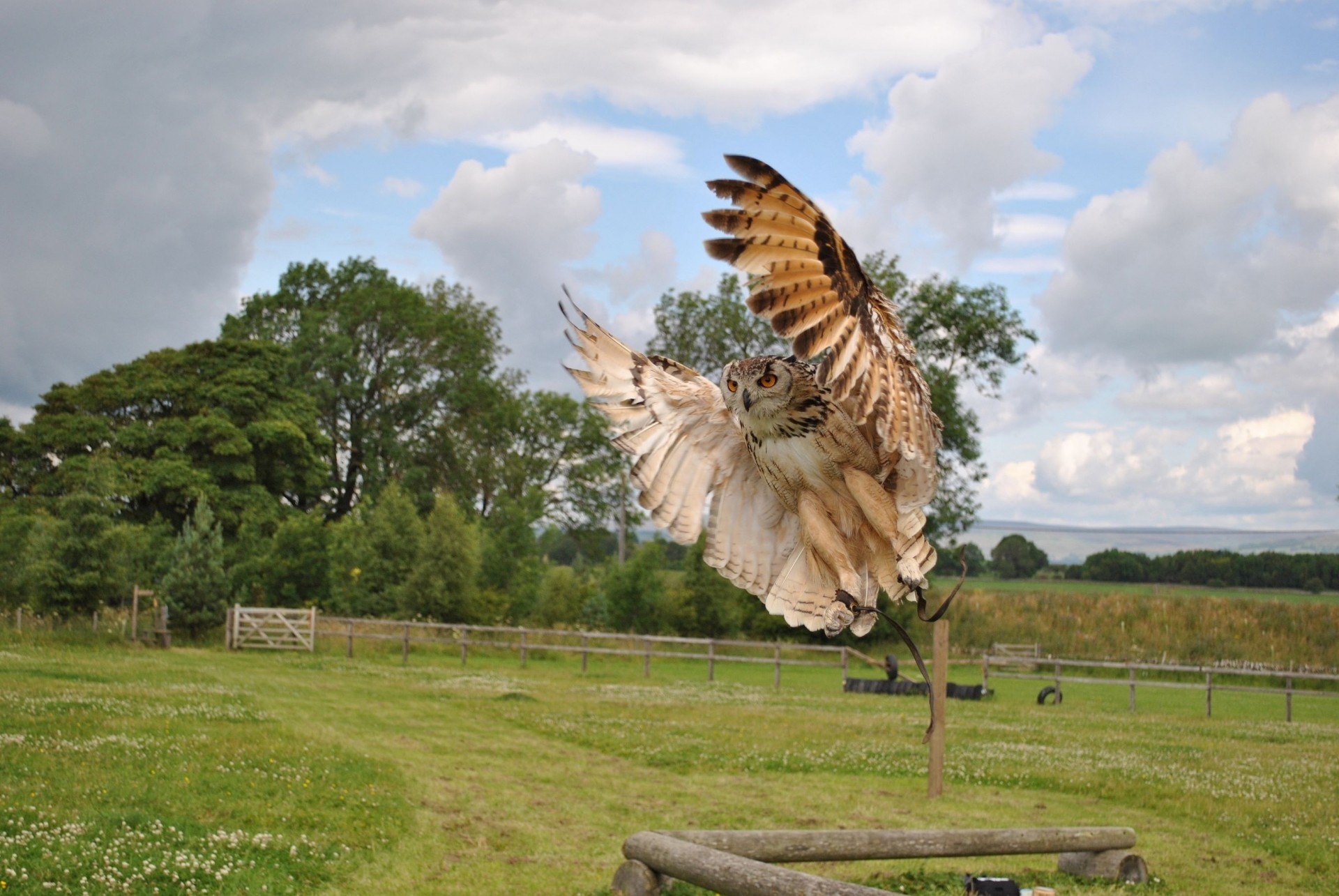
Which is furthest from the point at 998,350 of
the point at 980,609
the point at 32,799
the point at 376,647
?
the point at 32,799

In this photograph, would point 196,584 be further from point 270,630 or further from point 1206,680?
point 1206,680

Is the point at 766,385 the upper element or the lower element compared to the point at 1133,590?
upper

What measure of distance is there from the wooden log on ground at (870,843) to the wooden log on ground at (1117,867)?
658 millimetres

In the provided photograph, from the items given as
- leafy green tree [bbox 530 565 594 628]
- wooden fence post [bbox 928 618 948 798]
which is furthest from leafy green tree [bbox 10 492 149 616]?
wooden fence post [bbox 928 618 948 798]

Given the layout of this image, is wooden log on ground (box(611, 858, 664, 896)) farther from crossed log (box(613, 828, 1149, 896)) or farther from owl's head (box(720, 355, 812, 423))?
owl's head (box(720, 355, 812, 423))

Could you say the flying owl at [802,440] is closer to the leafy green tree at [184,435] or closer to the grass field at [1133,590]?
the leafy green tree at [184,435]

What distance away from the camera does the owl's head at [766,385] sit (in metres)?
2.98

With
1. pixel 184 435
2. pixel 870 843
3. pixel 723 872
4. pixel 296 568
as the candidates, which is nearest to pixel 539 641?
pixel 296 568

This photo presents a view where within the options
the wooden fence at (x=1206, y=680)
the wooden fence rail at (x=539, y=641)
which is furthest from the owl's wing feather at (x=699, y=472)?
the wooden fence rail at (x=539, y=641)

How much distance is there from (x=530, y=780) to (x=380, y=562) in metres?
18.9

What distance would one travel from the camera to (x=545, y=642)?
29.8m

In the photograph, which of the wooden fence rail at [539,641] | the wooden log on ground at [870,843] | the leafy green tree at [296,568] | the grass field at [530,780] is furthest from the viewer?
the leafy green tree at [296,568]

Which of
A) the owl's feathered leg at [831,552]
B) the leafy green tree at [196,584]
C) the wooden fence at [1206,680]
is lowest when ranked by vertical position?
the wooden fence at [1206,680]

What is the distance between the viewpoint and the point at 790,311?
2.73 meters
